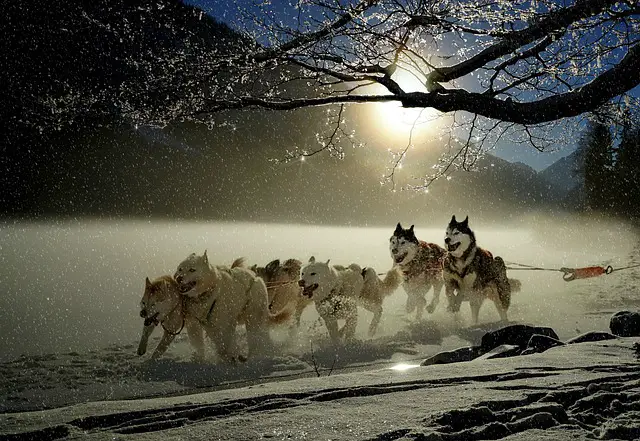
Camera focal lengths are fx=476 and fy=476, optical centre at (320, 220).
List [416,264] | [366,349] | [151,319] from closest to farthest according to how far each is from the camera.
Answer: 1. [151,319]
2. [366,349]
3. [416,264]

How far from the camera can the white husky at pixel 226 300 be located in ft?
17.3

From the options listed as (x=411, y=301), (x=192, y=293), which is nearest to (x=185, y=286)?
(x=192, y=293)

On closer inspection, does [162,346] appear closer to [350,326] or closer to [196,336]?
[196,336]

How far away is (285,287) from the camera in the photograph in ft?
22.8

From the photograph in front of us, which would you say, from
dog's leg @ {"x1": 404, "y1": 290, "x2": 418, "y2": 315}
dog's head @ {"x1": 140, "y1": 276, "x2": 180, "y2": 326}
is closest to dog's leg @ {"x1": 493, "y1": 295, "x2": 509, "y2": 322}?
dog's leg @ {"x1": 404, "y1": 290, "x2": 418, "y2": 315}

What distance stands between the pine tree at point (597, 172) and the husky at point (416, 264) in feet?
83.7

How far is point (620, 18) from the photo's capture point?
4523 mm

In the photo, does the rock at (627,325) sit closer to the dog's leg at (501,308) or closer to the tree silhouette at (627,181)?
the dog's leg at (501,308)

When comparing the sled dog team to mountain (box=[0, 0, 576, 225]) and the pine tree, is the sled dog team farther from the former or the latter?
the pine tree

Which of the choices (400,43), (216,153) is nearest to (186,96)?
(400,43)

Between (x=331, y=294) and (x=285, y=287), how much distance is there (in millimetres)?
720

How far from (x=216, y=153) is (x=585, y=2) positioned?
62.0 meters

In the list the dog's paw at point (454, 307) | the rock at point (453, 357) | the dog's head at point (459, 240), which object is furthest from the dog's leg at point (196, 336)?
the dog's paw at point (454, 307)

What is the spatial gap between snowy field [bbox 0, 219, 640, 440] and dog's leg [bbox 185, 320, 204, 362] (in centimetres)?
15
